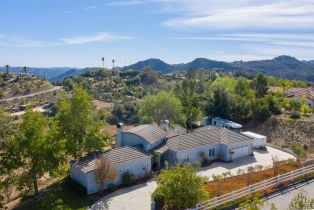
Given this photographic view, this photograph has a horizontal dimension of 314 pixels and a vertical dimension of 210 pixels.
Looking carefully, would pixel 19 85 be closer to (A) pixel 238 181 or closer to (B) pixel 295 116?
(B) pixel 295 116

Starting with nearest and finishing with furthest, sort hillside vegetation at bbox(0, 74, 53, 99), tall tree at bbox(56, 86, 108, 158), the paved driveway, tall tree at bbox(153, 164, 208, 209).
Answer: tall tree at bbox(153, 164, 208, 209) < the paved driveway < tall tree at bbox(56, 86, 108, 158) < hillside vegetation at bbox(0, 74, 53, 99)

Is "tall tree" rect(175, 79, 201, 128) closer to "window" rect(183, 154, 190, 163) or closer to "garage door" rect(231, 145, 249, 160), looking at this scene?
"garage door" rect(231, 145, 249, 160)

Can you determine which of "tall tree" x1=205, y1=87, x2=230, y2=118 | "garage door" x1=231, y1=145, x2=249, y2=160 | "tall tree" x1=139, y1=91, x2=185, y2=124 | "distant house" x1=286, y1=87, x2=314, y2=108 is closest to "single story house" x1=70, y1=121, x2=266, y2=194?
"garage door" x1=231, y1=145, x2=249, y2=160

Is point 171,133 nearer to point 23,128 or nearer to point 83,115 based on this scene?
point 83,115

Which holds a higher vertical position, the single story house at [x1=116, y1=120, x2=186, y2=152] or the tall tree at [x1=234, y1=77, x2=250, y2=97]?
the tall tree at [x1=234, y1=77, x2=250, y2=97]

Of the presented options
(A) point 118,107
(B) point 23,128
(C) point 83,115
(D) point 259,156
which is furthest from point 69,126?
(A) point 118,107

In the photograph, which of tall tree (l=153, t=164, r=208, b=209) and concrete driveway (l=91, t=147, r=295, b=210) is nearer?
tall tree (l=153, t=164, r=208, b=209)
